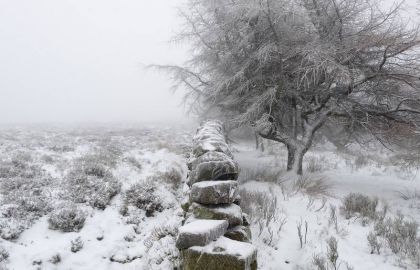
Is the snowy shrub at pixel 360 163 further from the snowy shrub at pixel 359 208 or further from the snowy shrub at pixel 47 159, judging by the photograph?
the snowy shrub at pixel 47 159

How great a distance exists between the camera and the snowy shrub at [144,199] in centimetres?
620

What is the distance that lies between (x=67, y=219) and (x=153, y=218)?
148 centimetres

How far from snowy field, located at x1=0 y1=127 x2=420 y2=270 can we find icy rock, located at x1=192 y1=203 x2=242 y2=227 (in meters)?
0.66

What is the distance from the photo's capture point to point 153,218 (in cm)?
603

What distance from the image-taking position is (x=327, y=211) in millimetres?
6344

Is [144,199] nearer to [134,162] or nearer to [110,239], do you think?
[110,239]

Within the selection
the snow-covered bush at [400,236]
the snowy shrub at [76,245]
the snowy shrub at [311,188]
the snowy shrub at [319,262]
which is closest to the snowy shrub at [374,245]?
the snow-covered bush at [400,236]

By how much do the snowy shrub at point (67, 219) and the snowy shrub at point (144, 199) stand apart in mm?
1008

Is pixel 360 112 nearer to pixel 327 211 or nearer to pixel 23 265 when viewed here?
pixel 327 211

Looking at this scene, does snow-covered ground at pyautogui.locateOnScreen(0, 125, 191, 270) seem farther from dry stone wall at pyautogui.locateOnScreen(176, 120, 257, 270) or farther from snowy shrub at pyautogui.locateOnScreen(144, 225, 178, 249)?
dry stone wall at pyautogui.locateOnScreen(176, 120, 257, 270)

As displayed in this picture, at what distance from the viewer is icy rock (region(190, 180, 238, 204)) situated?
4543 mm

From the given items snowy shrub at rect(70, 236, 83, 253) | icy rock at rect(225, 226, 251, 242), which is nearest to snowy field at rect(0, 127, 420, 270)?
snowy shrub at rect(70, 236, 83, 253)

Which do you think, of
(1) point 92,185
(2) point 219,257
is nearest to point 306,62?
(1) point 92,185

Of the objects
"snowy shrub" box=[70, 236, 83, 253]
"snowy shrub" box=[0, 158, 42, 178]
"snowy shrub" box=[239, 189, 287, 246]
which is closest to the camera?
"snowy shrub" box=[70, 236, 83, 253]
